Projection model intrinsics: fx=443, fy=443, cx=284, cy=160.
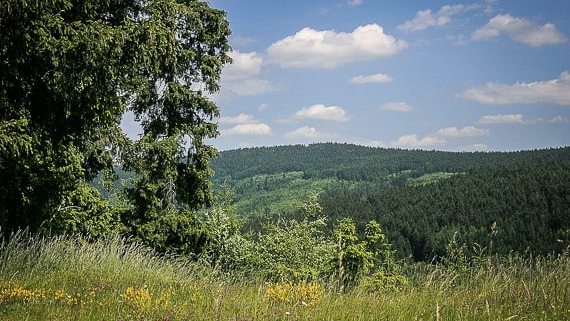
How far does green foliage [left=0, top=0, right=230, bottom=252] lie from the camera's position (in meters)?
8.12

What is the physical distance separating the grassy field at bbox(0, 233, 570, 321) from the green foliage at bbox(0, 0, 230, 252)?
275cm

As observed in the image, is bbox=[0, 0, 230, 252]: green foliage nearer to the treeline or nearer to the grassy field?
the grassy field

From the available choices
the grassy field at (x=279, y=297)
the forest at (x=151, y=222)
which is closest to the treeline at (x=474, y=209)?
the forest at (x=151, y=222)

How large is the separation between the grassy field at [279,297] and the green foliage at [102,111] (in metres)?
2.75

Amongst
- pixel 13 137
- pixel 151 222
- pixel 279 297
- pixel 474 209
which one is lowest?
pixel 474 209

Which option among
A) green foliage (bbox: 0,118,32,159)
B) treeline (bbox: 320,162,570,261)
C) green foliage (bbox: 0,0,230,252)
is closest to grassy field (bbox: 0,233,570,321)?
green foliage (bbox: 0,118,32,159)

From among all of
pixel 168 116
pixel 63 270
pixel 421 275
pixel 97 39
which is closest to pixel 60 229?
pixel 168 116

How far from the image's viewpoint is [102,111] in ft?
30.0

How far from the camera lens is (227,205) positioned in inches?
905

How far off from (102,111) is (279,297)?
5745mm

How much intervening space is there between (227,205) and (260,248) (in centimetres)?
309

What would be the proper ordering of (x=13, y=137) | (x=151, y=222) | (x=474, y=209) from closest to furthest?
1. (x=13, y=137)
2. (x=151, y=222)
3. (x=474, y=209)

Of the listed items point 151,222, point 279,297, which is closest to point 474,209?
point 151,222

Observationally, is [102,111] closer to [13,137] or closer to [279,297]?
[13,137]
